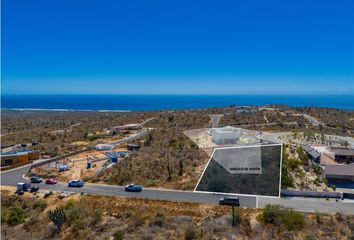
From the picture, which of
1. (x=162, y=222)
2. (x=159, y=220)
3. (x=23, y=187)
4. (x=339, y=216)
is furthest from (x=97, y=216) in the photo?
(x=339, y=216)

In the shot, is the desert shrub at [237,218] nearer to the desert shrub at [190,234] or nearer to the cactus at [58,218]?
the desert shrub at [190,234]

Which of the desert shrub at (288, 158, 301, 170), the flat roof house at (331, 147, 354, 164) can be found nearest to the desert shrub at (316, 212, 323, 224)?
the desert shrub at (288, 158, 301, 170)

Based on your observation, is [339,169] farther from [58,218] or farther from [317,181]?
[58,218]

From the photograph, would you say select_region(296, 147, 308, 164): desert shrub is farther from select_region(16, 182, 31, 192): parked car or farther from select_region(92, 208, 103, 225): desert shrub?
select_region(16, 182, 31, 192): parked car

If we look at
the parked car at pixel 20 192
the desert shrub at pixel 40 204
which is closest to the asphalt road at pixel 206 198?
the parked car at pixel 20 192

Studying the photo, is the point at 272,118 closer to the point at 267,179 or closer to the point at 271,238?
the point at 267,179

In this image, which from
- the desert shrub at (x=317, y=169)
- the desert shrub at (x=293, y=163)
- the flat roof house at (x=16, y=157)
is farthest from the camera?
the flat roof house at (x=16, y=157)
